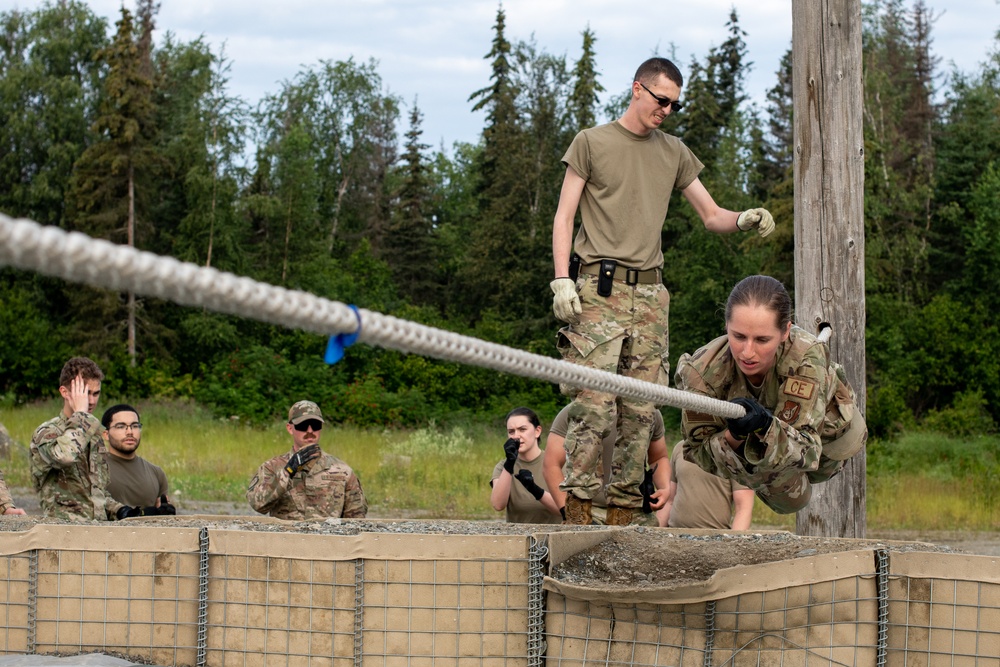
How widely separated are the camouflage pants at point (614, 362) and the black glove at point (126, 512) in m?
2.61

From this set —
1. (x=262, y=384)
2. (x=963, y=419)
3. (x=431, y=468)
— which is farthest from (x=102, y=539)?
(x=963, y=419)

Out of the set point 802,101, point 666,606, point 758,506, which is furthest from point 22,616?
point 758,506

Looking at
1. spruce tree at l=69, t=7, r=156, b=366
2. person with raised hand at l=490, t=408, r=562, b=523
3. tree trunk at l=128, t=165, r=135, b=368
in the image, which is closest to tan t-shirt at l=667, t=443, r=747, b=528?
person with raised hand at l=490, t=408, r=562, b=523

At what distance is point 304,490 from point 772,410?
11.4 feet

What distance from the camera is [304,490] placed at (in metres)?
6.95

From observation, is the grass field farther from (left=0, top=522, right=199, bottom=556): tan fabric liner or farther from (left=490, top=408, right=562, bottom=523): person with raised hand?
(left=0, top=522, right=199, bottom=556): tan fabric liner

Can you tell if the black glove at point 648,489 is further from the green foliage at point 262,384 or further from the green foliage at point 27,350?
the green foliage at point 27,350

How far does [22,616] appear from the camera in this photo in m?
4.62

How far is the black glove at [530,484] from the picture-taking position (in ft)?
20.5

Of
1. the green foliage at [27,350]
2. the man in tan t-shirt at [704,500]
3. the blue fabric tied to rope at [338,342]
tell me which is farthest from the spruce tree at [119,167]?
the blue fabric tied to rope at [338,342]

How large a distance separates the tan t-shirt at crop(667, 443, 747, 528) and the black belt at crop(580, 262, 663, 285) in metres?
1.19

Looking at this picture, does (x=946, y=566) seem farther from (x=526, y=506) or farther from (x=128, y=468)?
(x=128, y=468)

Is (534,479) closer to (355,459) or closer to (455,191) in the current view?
(355,459)

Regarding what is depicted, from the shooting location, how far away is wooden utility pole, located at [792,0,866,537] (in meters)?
5.76
